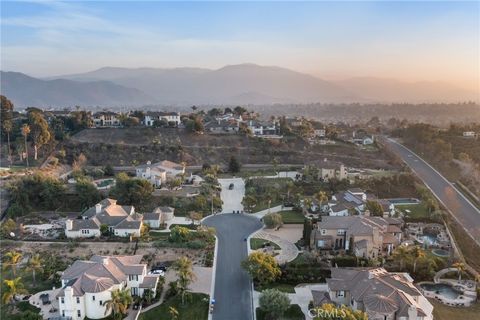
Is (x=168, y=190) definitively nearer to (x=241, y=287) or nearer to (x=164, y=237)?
(x=164, y=237)

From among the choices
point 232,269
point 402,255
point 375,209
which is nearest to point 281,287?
point 232,269

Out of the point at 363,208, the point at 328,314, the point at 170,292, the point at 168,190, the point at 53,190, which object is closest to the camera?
the point at 328,314

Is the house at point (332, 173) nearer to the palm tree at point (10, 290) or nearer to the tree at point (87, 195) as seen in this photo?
the tree at point (87, 195)

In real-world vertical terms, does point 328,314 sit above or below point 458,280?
above

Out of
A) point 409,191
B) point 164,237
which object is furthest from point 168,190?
point 409,191

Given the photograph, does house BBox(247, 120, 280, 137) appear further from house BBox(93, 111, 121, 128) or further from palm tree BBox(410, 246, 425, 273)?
palm tree BBox(410, 246, 425, 273)

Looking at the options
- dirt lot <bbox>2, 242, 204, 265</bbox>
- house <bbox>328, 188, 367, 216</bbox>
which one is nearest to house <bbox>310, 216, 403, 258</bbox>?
house <bbox>328, 188, 367, 216</bbox>
